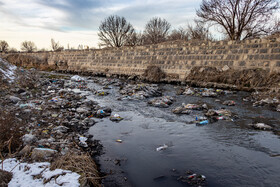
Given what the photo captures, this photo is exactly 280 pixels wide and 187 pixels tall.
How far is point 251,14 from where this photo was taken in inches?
559

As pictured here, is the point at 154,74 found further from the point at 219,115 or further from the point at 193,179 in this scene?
the point at 193,179

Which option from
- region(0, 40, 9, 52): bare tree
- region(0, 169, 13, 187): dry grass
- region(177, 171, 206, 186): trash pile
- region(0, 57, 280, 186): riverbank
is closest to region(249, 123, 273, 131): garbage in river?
region(0, 57, 280, 186): riverbank

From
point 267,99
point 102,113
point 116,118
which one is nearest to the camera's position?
point 116,118

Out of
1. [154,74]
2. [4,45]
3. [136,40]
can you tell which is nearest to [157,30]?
[136,40]

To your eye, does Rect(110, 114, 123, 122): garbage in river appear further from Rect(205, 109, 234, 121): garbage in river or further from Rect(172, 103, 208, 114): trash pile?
Rect(205, 109, 234, 121): garbage in river

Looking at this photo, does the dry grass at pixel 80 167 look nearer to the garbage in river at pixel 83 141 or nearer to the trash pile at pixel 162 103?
the garbage in river at pixel 83 141

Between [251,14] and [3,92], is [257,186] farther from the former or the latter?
[251,14]

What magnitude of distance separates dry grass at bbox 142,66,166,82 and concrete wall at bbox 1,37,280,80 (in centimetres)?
29

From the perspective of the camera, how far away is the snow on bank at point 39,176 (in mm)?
1852

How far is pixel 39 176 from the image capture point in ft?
6.42

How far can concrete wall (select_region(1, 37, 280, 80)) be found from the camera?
7.35 meters

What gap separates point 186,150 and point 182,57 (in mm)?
7689

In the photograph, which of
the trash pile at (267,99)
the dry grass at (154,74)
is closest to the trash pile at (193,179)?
the trash pile at (267,99)

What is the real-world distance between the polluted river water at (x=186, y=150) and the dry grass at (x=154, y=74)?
19.5 feet
